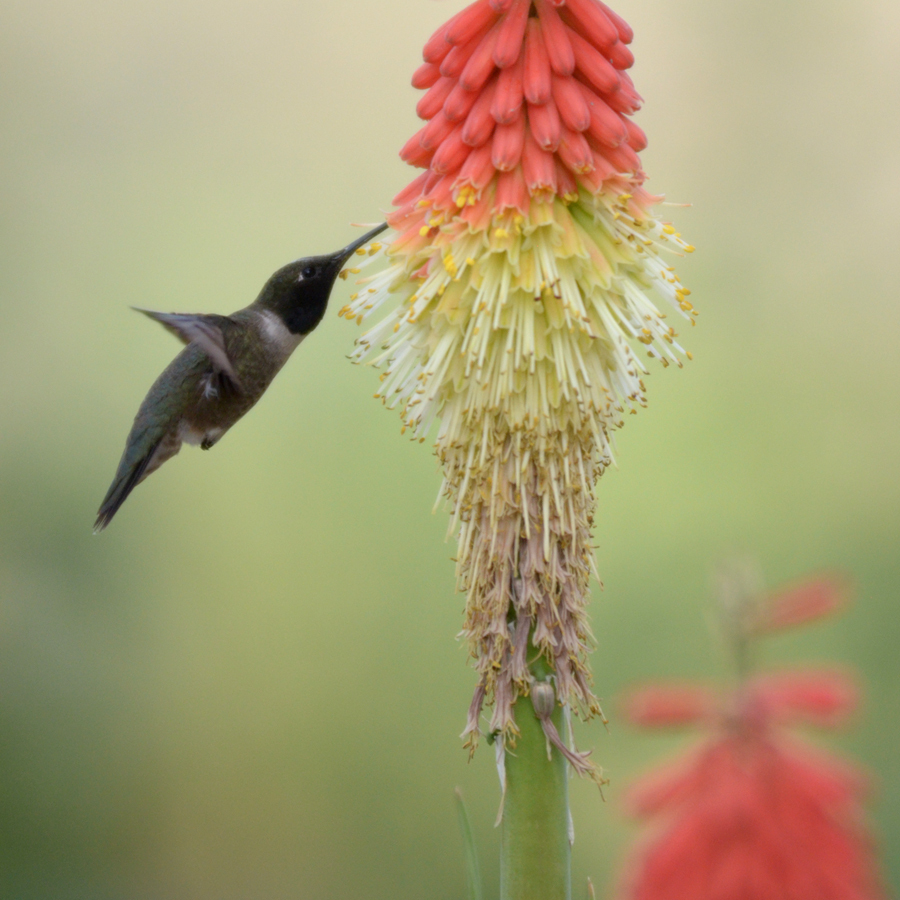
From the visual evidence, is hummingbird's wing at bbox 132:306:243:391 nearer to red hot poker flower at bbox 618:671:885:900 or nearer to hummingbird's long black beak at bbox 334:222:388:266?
hummingbird's long black beak at bbox 334:222:388:266

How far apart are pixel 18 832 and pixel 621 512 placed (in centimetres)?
236

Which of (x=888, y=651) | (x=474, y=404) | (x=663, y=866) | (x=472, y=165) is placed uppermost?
(x=472, y=165)

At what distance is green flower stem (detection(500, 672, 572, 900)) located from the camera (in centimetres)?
139

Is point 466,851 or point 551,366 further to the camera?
point 551,366

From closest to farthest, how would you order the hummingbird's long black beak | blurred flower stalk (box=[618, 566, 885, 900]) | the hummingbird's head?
1. blurred flower stalk (box=[618, 566, 885, 900])
2. the hummingbird's long black beak
3. the hummingbird's head

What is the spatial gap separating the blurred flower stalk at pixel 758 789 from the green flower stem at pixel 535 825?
74 centimetres

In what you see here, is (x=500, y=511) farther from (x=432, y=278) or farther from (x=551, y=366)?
(x=432, y=278)

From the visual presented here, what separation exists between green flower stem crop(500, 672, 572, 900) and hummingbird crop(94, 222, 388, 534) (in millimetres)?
929

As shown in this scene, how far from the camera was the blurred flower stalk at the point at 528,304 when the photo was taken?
142cm

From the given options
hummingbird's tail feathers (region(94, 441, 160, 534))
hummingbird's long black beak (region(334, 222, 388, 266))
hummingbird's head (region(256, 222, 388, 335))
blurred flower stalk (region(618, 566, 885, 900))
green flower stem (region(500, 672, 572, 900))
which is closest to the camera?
blurred flower stalk (region(618, 566, 885, 900))

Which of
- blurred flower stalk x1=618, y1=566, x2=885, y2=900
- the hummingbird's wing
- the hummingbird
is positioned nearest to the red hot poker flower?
blurred flower stalk x1=618, y1=566, x2=885, y2=900

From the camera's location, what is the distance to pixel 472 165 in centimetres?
143

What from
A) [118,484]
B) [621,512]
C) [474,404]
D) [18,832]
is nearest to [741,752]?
[474,404]

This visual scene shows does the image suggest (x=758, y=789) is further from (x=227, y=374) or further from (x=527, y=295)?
(x=227, y=374)
